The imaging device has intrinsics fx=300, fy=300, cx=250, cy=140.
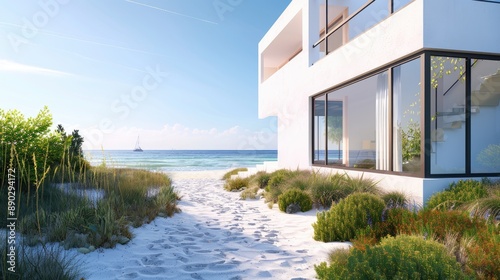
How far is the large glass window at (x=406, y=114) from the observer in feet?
19.6

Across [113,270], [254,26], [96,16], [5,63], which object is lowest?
[113,270]

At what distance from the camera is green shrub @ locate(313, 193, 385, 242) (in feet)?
12.8

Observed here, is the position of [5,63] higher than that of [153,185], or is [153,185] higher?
[5,63]

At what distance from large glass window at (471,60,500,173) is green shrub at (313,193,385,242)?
306cm

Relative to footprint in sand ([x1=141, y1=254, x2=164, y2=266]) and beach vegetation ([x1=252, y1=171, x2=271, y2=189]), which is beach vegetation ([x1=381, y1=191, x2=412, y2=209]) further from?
beach vegetation ([x1=252, y1=171, x2=271, y2=189])

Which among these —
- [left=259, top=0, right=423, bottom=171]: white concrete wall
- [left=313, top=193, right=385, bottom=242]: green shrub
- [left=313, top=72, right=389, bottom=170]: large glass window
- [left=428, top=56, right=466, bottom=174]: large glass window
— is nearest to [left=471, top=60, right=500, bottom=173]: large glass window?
[left=428, top=56, right=466, bottom=174]: large glass window

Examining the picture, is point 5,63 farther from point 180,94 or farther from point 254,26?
point 180,94

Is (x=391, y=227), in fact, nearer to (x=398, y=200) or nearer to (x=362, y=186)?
(x=398, y=200)

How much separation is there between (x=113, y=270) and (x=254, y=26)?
708 inches

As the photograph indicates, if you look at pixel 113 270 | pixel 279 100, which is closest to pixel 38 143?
pixel 113 270

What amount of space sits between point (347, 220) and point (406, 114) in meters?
3.88

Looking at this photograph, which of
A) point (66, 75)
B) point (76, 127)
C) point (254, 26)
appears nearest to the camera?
point (66, 75)

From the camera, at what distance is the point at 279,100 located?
40.2ft

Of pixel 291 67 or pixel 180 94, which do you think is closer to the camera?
pixel 291 67
